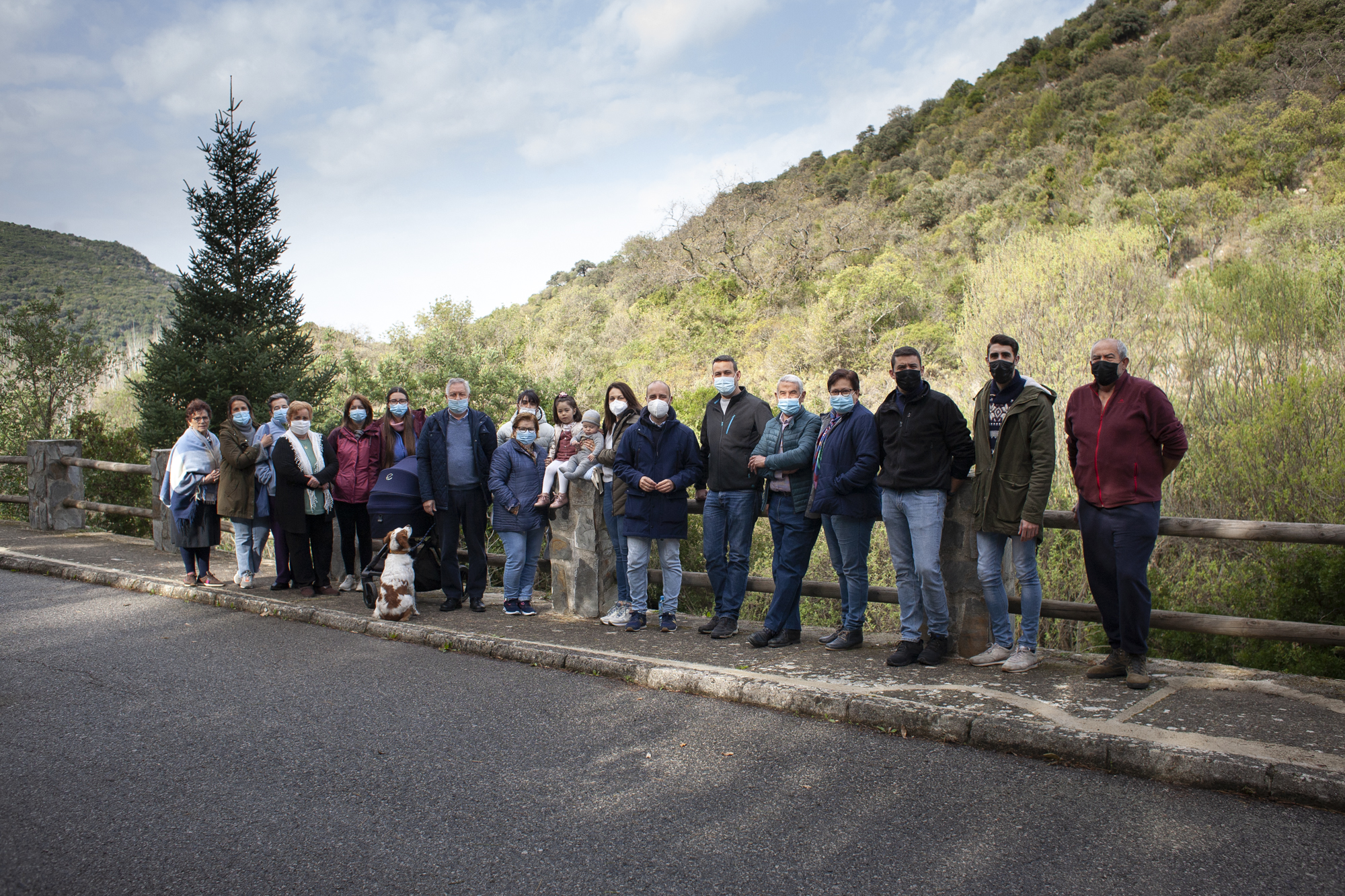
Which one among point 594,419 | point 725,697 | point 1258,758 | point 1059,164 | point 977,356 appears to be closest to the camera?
point 1258,758

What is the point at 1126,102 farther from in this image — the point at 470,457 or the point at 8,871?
the point at 8,871

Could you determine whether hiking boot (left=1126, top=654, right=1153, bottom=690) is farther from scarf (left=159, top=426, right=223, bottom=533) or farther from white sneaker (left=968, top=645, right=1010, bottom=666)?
scarf (left=159, top=426, right=223, bottom=533)

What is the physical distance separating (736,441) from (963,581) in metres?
1.97

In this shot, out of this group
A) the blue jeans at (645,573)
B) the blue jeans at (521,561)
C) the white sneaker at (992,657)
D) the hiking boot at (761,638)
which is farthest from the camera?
the blue jeans at (521,561)

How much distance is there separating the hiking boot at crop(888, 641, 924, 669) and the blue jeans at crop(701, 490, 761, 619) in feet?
4.59

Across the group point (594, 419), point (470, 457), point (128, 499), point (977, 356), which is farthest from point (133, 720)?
point (977, 356)

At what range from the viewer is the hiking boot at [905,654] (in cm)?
539

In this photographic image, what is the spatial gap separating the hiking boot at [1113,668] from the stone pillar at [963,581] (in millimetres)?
722

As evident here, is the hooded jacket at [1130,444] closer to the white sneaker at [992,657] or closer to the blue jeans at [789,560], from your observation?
the white sneaker at [992,657]

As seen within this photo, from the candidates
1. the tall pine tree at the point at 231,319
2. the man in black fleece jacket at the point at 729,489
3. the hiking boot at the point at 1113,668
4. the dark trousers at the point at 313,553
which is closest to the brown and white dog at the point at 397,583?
the dark trousers at the point at 313,553

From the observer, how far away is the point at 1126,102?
55719 millimetres

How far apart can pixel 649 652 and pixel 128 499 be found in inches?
569

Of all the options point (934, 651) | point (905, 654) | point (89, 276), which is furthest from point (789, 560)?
point (89, 276)

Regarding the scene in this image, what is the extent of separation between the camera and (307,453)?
7.93 meters
